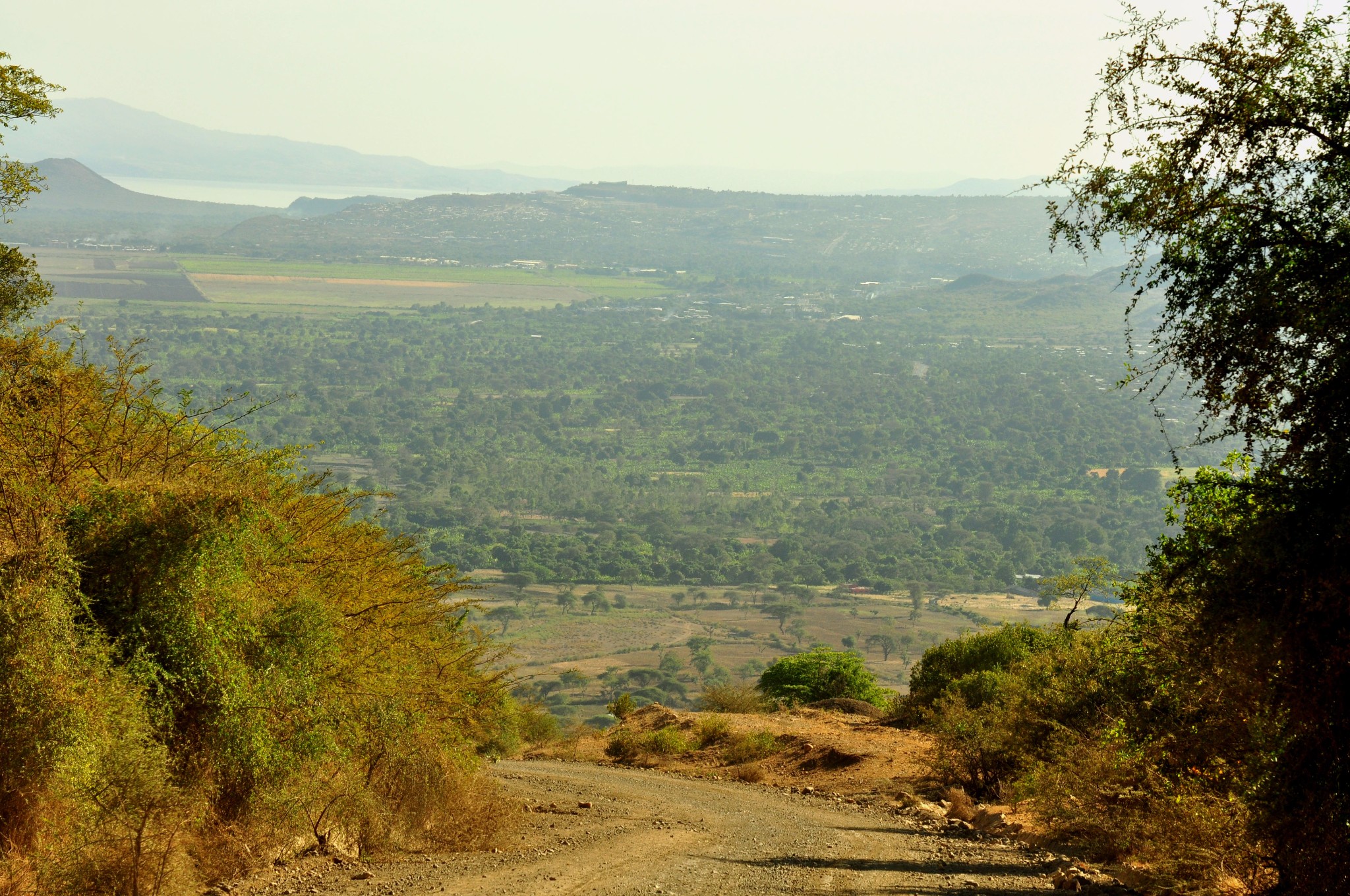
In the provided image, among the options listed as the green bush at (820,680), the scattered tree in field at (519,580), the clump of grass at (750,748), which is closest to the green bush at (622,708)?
the green bush at (820,680)

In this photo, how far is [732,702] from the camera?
107 ft

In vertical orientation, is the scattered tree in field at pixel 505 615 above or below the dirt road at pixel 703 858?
below

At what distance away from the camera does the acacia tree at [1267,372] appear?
7.21 metres

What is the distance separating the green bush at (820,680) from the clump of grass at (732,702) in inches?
55.1

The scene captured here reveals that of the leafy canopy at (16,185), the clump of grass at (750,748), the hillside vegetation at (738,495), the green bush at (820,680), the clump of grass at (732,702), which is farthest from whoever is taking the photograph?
the hillside vegetation at (738,495)

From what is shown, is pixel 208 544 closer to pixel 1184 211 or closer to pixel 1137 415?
pixel 1184 211

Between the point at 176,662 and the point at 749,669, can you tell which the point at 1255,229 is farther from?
the point at 749,669

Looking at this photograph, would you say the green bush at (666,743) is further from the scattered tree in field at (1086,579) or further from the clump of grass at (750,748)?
the scattered tree in field at (1086,579)

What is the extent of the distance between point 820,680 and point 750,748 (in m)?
12.4

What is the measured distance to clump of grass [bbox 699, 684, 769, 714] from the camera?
32.3 m

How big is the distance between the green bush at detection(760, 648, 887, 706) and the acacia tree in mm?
26769

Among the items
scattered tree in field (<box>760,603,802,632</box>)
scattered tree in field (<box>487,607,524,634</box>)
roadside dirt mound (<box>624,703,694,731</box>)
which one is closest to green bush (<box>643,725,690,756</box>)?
roadside dirt mound (<box>624,703,694,731</box>)

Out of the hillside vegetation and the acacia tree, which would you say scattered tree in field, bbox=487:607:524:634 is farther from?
the acacia tree

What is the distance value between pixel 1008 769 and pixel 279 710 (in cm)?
1176
